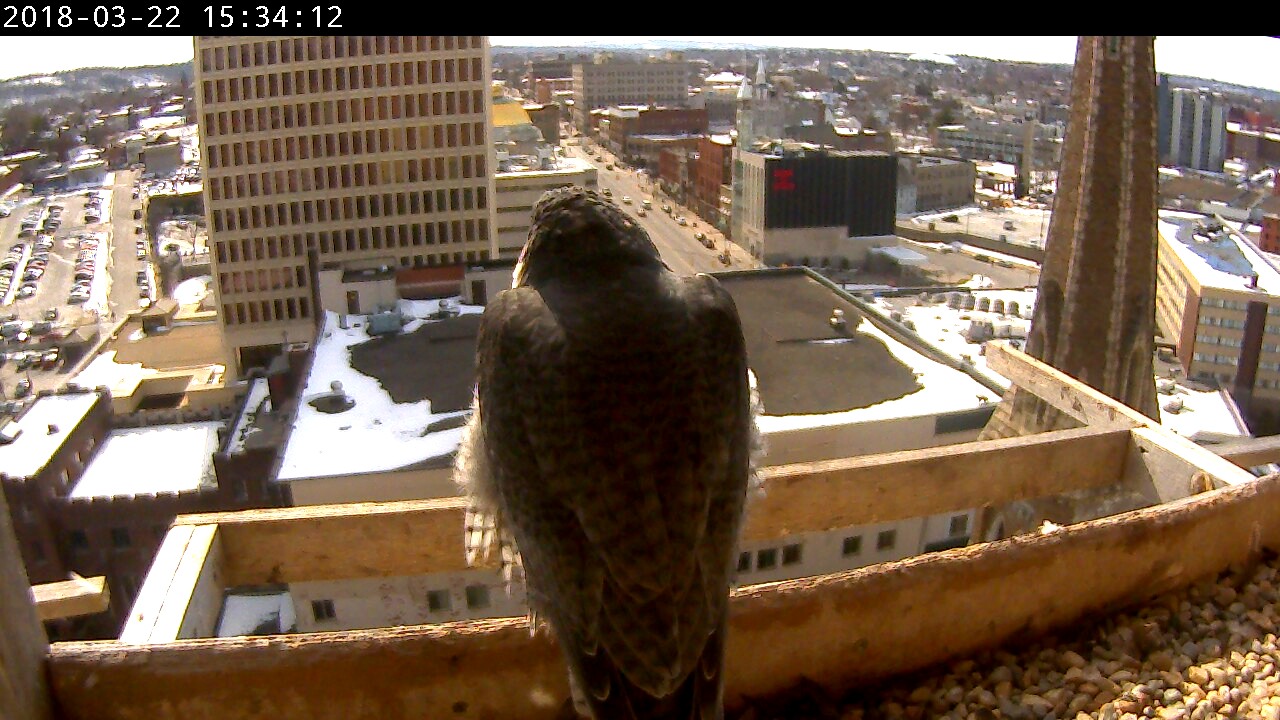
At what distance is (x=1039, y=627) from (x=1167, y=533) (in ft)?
1.99

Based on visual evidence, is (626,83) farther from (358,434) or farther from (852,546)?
(852,546)

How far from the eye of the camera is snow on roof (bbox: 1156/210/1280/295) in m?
27.6

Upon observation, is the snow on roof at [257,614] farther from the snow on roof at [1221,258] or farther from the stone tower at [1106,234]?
the snow on roof at [1221,258]

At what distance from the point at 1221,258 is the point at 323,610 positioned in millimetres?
29171

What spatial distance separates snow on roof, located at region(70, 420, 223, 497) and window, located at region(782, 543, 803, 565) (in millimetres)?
11827

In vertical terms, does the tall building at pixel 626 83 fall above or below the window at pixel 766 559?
above

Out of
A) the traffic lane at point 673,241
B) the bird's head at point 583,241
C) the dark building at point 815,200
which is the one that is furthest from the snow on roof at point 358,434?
the dark building at point 815,200

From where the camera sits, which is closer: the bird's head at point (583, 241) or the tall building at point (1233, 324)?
the bird's head at point (583, 241)

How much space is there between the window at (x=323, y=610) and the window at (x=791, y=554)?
4.64 meters

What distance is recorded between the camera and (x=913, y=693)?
3.51 metres

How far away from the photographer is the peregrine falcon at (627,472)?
8.67 feet

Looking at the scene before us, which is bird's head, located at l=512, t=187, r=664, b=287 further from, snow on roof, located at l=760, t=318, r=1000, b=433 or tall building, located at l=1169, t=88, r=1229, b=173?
tall building, located at l=1169, t=88, r=1229, b=173

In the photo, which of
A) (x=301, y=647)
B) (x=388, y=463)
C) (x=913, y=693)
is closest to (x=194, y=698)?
(x=301, y=647)

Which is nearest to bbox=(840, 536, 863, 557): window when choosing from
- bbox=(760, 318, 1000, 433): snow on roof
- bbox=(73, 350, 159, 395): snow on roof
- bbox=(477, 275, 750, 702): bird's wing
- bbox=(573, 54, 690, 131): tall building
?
bbox=(760, 318, 1000, 433): snow on roof
